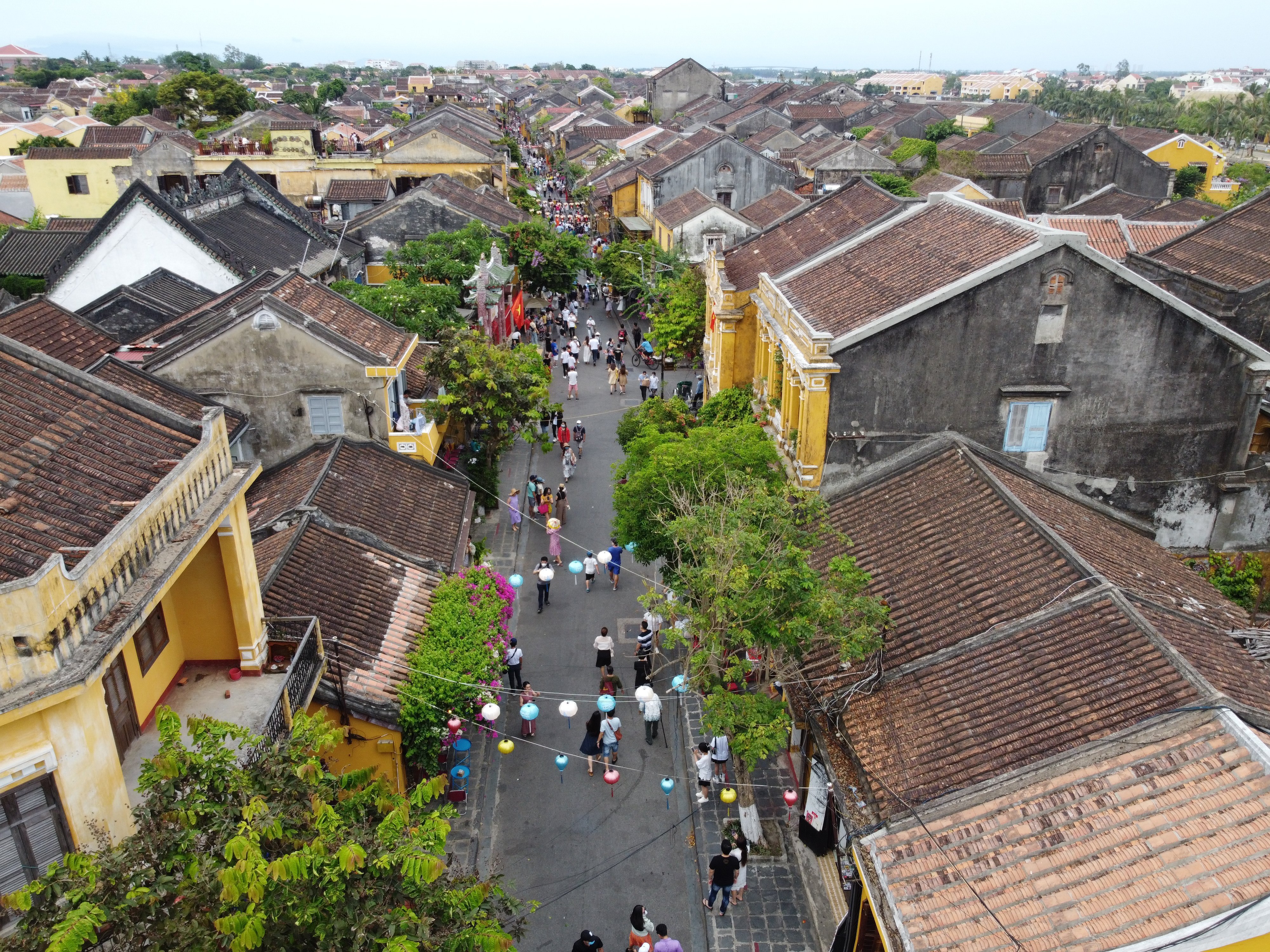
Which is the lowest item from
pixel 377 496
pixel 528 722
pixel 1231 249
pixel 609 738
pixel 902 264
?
pixel 528 722

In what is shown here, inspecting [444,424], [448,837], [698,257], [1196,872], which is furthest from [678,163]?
[1196,872]

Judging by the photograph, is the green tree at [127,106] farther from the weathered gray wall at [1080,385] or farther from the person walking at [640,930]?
the person walking at [640,930]

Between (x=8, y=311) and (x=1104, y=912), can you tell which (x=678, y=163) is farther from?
(x=1104, y=912)

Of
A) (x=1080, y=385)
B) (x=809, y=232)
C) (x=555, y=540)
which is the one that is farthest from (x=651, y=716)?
(x=809, y=232)

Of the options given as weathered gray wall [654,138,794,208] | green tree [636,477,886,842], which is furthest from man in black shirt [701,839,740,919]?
weathered gray wall [654,138,794,208]

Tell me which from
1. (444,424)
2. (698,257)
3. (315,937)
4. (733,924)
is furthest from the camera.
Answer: (698,257)

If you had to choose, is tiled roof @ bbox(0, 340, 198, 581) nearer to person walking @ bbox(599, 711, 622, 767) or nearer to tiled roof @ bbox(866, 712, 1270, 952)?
person walking @ bbox(599, 711, 622, 767)

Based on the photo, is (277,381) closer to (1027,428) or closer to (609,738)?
(609,738)
